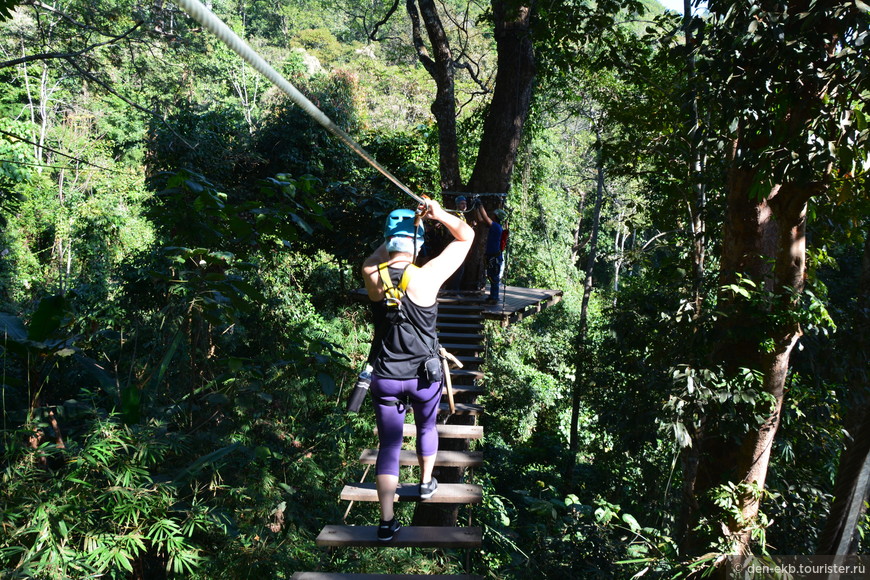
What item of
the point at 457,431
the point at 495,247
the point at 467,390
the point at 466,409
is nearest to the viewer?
the point at 457,431

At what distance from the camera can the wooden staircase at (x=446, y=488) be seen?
2.79m

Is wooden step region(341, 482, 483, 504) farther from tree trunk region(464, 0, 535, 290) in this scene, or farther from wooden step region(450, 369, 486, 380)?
tree trunk region(464, 0, 535, 290)

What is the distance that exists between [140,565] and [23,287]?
522 inches

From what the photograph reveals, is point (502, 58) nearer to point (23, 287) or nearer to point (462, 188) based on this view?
point (462, 188)

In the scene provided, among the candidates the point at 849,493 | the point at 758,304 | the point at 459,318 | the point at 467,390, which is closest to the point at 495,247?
the point at 459,318

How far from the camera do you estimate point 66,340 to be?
129 inches

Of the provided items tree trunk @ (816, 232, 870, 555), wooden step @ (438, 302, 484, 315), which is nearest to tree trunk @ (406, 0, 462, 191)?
wooden step @ (438, 302, 484, 315)

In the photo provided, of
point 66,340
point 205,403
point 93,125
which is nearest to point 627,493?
point 205,403

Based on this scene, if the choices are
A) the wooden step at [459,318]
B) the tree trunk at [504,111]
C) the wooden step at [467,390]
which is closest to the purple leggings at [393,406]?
the wooden step at [467,390]

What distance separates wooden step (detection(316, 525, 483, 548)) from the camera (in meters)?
2.78

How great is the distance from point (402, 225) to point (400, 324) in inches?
17.9

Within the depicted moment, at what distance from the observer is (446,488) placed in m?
3.19

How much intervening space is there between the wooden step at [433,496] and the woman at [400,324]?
0.27 metres

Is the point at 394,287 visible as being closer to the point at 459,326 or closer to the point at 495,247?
the point at 459,326
